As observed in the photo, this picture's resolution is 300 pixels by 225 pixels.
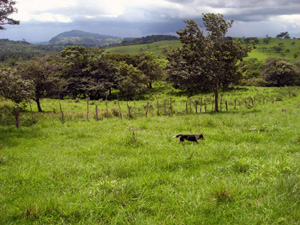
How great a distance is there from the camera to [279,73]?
200ft

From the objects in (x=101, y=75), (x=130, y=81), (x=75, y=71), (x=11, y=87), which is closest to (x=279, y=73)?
(x=130, y=81)

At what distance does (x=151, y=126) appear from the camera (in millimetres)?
13336

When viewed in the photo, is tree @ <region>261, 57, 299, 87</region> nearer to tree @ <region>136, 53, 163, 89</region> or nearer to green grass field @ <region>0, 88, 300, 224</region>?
tree @ <region>136, 53, 163, 89</region>

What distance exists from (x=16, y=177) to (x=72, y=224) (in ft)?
9.81

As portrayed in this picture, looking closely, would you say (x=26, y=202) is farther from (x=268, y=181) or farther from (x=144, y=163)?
(x=268, y=181)

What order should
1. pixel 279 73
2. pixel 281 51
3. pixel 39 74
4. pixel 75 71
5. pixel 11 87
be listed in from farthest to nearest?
pixel 281 51
pixel 279 73
pixel 75 71
pixel 39 74
pixel 11 87

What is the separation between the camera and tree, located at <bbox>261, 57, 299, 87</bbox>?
6071cm

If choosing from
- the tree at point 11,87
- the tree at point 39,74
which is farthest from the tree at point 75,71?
the tree at point 11,87

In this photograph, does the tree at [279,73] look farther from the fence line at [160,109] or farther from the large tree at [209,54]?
the large tree at [209,54]

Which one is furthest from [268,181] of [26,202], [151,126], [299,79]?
[299,79]

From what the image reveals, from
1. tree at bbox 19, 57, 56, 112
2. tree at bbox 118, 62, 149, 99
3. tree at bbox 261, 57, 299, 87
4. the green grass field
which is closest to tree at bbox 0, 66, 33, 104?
→ the green grass field

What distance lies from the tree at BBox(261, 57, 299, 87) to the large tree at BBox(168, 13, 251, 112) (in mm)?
50156

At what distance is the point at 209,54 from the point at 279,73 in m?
52.0

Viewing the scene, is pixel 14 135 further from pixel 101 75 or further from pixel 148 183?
pixel 101 75
